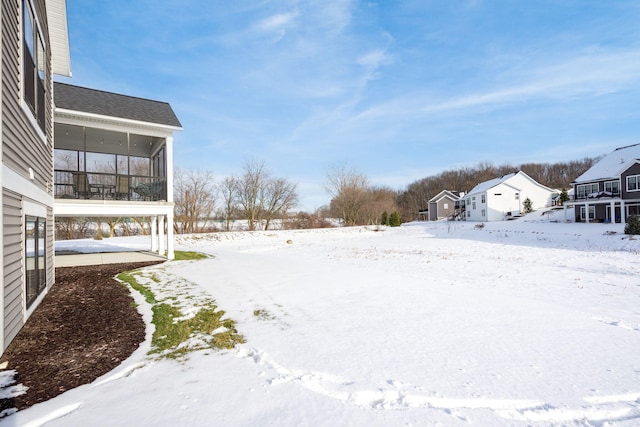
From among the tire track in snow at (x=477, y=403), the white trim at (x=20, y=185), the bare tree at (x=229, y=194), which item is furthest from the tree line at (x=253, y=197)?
the tire track in snow at (x=477, y=403)

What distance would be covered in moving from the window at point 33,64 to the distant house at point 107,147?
3.15 metres

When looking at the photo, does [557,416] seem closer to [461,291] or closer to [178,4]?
[461,291]

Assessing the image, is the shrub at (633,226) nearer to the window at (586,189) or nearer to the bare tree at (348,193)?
the window at (586,189)

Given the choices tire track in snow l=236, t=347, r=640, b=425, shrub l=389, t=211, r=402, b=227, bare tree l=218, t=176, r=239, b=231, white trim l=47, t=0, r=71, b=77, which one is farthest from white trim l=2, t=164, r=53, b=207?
shrub l=389, t=211, r=402, b=227

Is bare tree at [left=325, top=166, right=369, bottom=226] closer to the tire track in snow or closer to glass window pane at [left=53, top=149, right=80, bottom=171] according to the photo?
glass window pane at [left=53, top=149, right=80, bottom=171]

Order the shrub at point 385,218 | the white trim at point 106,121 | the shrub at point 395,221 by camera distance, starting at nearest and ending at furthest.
Answer: the white trim at point 106,121 → the shrub at point 395,221 → the shrub at point 385,218

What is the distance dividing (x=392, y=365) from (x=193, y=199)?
2802 cm

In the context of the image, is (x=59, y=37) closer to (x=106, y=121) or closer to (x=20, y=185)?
(x=106, y=121)

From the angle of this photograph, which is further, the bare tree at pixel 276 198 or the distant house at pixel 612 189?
the bare tree at pixel 276 198

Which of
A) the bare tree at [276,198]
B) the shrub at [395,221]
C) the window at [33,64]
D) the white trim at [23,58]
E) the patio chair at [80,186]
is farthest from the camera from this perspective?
the shrub at [395,221]

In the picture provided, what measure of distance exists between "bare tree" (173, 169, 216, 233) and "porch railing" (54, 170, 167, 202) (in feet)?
53.6

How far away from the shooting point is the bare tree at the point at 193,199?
2775cm

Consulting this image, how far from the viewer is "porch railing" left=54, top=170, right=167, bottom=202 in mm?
10156

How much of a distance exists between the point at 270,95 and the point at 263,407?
18.9m
